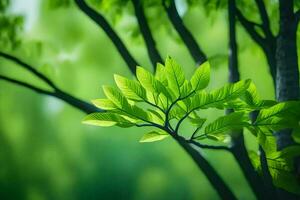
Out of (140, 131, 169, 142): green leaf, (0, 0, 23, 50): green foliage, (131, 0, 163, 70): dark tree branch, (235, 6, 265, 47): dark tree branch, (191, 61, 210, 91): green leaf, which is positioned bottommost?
(140, 131, 169, 142): green leaf

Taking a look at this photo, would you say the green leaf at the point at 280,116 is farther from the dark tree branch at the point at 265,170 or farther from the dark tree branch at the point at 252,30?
the dark tree branch at the point at 252,30

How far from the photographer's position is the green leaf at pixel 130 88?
128cm

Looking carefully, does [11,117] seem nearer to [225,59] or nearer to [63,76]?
[63,76]

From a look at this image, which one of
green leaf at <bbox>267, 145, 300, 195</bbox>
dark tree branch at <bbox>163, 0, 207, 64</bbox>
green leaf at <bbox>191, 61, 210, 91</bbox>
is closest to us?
green leaf at <bbox>191, 61, 210, 91</bbox>

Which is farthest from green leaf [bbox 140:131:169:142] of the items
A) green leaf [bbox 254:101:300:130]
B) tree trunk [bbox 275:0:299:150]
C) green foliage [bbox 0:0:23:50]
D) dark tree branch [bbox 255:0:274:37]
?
green foliage [bbox 0:0:23:50]

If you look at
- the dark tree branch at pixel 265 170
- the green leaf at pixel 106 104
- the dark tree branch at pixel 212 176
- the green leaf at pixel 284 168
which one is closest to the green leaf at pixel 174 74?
the green leaf at pixel 106 104

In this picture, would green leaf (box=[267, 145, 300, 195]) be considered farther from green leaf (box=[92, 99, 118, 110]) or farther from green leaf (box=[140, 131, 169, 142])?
green leaf (box=[92, 99, 118, 110])

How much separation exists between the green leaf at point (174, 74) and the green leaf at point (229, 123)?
19 centimetres

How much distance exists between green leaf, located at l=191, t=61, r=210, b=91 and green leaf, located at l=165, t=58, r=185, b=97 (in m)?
0.04

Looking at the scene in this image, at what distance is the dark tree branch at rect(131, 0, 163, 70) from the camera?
2287mm

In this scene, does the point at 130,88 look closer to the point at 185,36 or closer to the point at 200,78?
the point at 200,78

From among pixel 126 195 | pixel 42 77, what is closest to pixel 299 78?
pixel 42 77

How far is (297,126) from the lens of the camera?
56.4 inches

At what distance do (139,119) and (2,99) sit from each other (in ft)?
21.3
